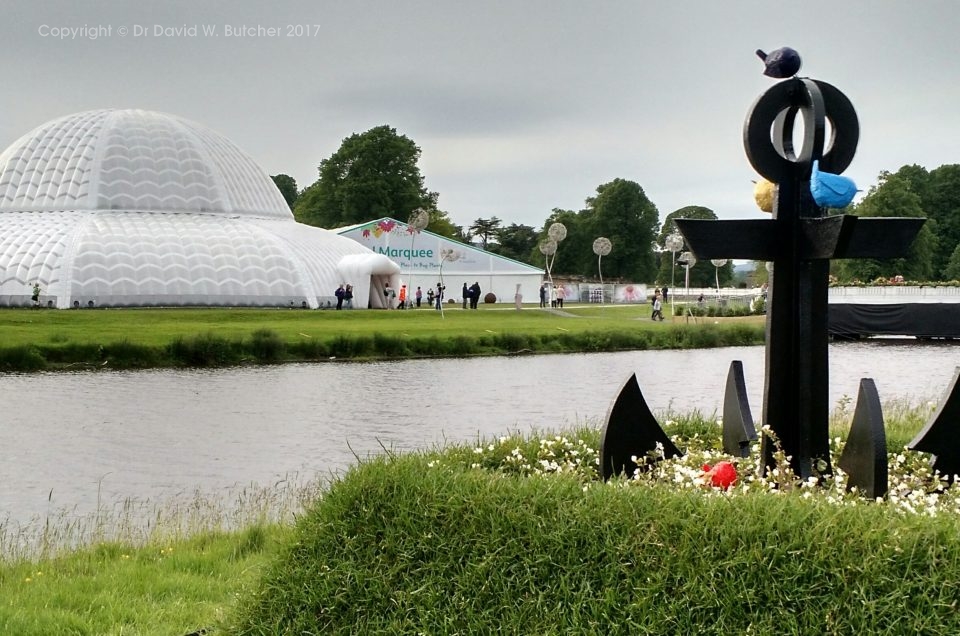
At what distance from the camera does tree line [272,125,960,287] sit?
67.6 metres

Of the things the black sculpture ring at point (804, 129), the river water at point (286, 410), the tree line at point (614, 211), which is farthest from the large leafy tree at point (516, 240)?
the black sculpture ring at point (804, 129)

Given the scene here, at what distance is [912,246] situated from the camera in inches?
2534

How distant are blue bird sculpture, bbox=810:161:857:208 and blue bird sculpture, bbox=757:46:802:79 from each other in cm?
74

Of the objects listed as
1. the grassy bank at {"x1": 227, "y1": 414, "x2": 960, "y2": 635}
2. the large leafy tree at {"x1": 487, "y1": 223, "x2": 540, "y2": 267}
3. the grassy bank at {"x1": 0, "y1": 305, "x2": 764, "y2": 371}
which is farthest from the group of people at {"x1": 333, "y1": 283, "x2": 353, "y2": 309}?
the large leafy tree at {"x1": 487, "y1": 223, "x2": 540, "y2": 267}

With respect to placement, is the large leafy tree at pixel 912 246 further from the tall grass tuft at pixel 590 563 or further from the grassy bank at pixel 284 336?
the tall grass tuft at pixel 590 563

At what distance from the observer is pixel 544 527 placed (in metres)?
4.28

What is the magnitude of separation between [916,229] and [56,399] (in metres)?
14.2

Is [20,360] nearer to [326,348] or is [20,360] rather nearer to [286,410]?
[326,348]

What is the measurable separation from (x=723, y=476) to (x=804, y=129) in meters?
2.29

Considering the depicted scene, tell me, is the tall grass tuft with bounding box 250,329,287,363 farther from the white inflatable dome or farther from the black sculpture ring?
the black sculpture ring

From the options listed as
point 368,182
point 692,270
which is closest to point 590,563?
point 368,182

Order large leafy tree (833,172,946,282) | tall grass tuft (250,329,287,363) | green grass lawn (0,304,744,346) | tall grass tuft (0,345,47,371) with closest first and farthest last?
tall grass tuft (0,345,47,371) → tall grass tuft (250,329,287,363) → green grass lawn (0,304,744,346) → large leafy tree (833,172,946,282)

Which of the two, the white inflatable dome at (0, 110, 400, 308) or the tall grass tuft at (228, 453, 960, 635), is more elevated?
the white inflatable dome at (0, 110, 400, 308)

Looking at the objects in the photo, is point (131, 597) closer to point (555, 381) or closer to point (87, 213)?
point (555, 381)
